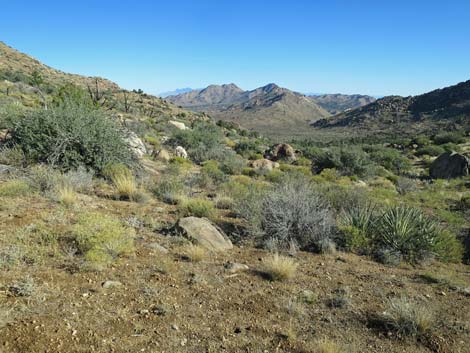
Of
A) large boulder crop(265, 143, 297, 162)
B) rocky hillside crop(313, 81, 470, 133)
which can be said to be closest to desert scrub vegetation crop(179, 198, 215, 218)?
large boulder crop(265, 143, 297, 162)

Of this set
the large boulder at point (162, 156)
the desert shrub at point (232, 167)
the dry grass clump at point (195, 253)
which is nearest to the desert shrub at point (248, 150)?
the desert shrub at point (232, 167)

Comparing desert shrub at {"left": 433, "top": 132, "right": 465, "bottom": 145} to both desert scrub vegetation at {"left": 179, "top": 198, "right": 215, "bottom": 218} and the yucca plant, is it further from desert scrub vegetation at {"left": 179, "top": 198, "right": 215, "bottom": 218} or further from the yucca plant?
desert scrub vegetation at {"left": 179, "top": 198, "right": 215, "bottom": 218}

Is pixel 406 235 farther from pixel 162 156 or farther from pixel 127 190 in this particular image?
pixel 162 156

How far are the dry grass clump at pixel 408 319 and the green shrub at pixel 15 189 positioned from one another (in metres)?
6.96

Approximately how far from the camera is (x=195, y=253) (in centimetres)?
541

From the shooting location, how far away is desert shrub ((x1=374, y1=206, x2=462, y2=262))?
657 centimetres

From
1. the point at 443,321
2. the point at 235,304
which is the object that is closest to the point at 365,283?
the point at 443,321

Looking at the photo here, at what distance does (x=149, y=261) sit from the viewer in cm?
525

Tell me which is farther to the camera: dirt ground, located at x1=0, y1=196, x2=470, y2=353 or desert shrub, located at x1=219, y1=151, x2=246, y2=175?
desert shrub, located at x1=219, y1=151, x2=246, y2=175

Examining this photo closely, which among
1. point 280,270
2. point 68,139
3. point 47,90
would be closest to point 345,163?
point 68,139

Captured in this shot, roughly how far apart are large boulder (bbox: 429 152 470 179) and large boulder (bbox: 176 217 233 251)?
16.6 meters

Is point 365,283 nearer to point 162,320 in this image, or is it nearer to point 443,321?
point 443,321

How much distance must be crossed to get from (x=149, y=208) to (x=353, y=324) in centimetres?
517

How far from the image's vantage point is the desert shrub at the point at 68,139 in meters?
9.46
